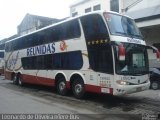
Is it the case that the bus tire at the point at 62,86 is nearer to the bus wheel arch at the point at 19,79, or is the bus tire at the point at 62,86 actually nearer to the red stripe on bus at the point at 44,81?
the red stripe on bus at the point at 44,81

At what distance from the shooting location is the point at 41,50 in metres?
16.7

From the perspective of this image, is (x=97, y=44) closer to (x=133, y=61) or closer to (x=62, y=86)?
(x=133, y=61)

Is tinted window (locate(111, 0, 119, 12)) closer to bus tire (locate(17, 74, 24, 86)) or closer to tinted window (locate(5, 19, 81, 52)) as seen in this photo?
tinted window (locate(5, 19, 81, 52))

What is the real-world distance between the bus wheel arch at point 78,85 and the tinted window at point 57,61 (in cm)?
48

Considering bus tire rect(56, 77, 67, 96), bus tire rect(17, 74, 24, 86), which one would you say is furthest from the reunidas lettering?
bus tire rect(17, 74, 24, 86)

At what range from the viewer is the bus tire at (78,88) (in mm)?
13062

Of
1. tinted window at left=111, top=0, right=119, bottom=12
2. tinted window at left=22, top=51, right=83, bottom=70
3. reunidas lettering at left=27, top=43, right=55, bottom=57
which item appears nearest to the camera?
tinted window at left=22, top=51, right=83, bottom=70

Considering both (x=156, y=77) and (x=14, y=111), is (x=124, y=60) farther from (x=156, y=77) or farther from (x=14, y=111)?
(x=156, y=77)

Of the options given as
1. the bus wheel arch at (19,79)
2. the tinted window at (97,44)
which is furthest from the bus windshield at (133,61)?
the bus wheel arch at (19,79)

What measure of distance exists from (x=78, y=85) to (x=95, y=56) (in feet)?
6.40

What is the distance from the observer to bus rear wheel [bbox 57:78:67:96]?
47.6 ft

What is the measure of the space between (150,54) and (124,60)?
11883 mm

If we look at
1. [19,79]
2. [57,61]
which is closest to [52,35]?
[57,61]

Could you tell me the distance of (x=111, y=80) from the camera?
1124 cm
